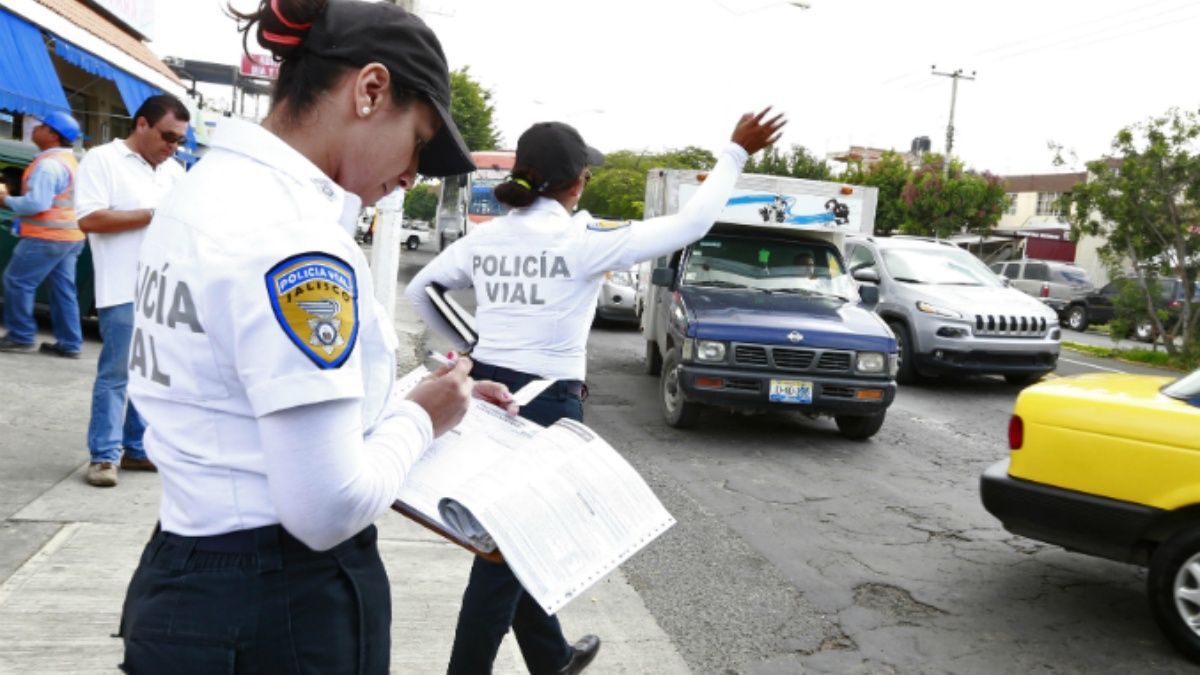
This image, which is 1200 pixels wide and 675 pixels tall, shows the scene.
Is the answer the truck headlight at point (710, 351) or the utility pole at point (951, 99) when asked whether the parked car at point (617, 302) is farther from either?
the utility pole at point (951, 99)

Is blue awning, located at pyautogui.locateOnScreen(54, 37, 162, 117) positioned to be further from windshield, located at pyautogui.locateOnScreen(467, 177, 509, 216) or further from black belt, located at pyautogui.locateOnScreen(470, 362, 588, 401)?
windshield, located at pyautogui.locateOnScreen(467, 177, 509, 216)

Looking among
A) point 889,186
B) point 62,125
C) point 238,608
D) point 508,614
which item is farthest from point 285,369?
point 889,186

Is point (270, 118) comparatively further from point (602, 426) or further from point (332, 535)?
point (602, 426)

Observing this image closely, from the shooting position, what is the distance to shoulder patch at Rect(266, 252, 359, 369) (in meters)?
1.30

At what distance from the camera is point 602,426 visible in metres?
8.88

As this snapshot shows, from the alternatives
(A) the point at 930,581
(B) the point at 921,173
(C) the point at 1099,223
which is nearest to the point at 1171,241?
(C) the point at 1099,223

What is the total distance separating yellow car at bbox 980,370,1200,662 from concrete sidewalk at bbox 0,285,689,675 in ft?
6.27

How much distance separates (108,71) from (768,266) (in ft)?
34.0

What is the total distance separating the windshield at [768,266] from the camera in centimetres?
966

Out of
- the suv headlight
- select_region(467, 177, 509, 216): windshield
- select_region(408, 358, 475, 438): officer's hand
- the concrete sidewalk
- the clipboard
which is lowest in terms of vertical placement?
the concrete sidewalk

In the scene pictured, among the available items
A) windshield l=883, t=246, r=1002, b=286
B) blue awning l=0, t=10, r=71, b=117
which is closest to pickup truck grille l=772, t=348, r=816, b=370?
windshield l=883, t=246, r=1002, b=286

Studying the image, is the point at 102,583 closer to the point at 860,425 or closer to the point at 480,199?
the point at 860,425

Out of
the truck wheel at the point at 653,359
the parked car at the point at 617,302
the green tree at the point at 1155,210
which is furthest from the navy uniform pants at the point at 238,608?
the green tree at the point at 1155,210

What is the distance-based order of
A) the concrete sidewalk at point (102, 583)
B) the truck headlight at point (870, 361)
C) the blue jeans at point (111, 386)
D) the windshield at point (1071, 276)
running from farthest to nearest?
the windshield at point (1071, 276), the truck headlight at point (870, 361), the blue jeans at point (111, 386), the concrete sidewalk at point (102, 583)
